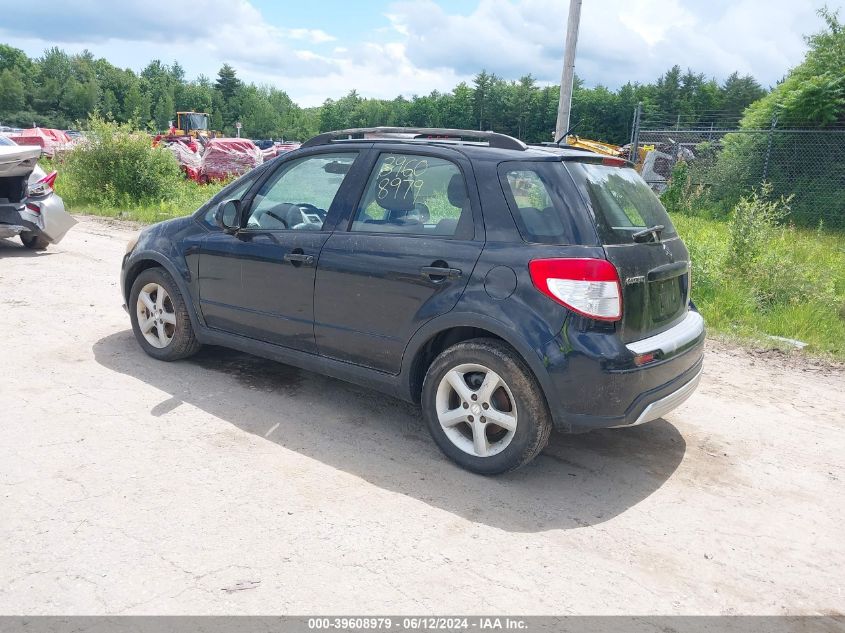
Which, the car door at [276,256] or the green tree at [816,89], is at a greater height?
the green tree at [816,89]

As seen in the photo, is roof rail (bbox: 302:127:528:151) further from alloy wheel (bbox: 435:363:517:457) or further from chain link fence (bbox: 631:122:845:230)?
chain link fence (bbox: 631:122:845:230)

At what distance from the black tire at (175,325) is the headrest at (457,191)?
242 centimetres

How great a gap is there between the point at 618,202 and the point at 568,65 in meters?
8.53

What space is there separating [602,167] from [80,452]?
11.2 ft

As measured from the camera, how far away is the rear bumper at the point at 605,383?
11.8ft

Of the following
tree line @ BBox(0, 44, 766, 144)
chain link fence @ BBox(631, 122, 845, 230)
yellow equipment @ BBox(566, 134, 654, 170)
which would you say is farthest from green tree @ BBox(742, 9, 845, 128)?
tree line @ BBox(0, 44, 766, 144)

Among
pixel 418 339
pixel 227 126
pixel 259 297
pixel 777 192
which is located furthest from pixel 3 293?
pixel 227 126

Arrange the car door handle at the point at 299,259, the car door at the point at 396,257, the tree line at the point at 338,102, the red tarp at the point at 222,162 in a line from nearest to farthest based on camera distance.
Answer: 1. the car door at the point at 396,257
2. the car door handle at the point at 299,259
3. the red tarp at the point at 222,162
4. the tree line at the point at 338,102

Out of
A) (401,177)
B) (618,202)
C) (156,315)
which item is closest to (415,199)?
(401,177)

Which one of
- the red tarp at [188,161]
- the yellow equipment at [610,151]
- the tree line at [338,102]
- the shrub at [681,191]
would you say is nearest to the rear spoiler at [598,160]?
the yellow equipment at [610,151]

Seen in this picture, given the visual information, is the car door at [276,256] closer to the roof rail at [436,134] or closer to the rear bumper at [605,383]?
the roof rail at [436,134]

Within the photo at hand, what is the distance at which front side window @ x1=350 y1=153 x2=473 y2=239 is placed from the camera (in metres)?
4.11

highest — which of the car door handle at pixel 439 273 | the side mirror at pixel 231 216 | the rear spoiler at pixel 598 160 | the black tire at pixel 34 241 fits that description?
the rear spoiler at pixel 598 160

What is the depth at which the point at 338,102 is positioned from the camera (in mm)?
131375
